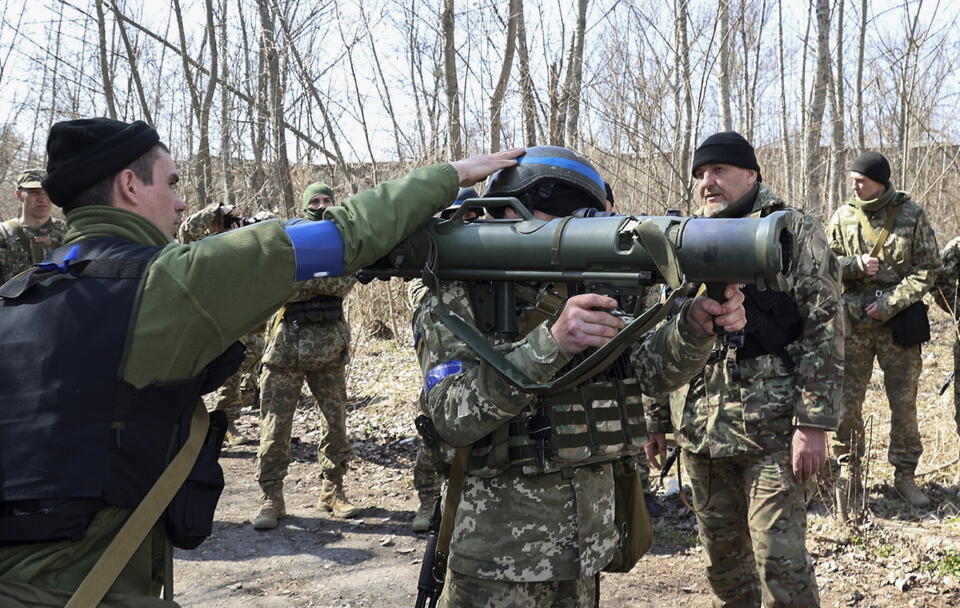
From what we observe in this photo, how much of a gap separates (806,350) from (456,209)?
1799mm

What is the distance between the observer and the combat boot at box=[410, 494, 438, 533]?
543 cm

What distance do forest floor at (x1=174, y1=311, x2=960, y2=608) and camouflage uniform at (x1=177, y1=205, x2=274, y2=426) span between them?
0.47 metres

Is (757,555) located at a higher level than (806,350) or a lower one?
lower

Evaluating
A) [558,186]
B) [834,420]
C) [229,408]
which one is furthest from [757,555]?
[229,408]

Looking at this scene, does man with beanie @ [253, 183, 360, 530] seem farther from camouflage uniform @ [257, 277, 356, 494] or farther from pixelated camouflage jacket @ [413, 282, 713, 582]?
pixelated camouflage jacket @ [413, 282, 713, 582]

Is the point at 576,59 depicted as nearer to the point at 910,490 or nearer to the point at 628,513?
the point at 910,490

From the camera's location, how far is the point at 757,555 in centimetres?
315

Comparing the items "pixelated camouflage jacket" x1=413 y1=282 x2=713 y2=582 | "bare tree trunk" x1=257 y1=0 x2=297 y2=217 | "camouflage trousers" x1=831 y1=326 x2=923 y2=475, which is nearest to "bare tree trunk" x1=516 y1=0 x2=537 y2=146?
"bare tree trunk" x1=257 y1=0 x2=297 y2=217

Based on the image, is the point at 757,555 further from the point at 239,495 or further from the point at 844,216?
the point at 239,495

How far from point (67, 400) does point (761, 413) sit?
265 centimetres

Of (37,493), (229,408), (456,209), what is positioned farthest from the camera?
(229,408)

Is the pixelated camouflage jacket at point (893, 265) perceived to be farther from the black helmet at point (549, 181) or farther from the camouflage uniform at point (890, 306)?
the black helmet at point (549, 181)

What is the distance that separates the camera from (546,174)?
2375 millimetres

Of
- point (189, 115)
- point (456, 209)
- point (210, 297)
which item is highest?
point (189, 115)
